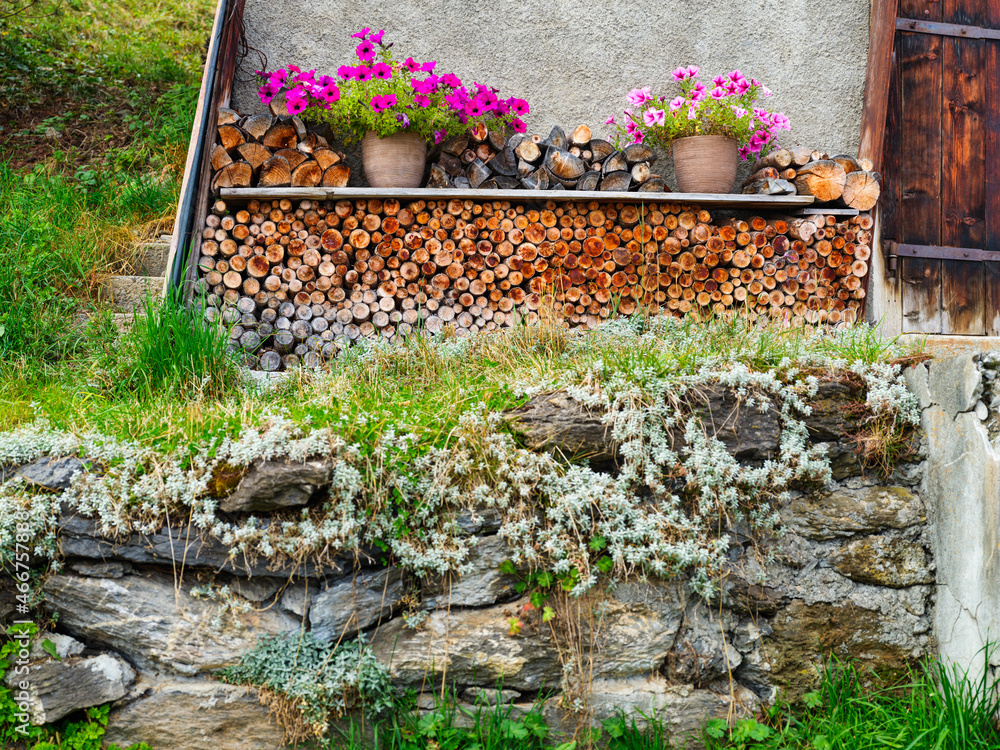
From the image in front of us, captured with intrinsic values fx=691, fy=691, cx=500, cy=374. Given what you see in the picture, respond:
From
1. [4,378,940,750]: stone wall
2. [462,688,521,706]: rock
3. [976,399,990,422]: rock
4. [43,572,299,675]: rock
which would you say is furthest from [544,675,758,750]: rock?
[976,399,990,422]: rock

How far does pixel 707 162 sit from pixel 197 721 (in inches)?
144

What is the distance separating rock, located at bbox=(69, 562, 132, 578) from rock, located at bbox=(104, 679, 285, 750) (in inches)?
14.5

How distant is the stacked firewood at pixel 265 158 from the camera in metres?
3.74

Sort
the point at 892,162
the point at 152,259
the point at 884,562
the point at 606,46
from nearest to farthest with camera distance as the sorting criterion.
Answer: the point at 884,562, the point at 152,259, the point at 892,162, the point at 606,46

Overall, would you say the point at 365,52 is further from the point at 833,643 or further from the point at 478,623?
the point at 833,643

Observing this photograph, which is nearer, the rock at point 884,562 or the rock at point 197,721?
the rock at point 197,721

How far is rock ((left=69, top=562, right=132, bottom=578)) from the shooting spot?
210 centimetres

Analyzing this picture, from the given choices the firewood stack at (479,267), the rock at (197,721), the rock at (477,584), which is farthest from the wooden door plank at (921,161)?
the rock at (197,721)

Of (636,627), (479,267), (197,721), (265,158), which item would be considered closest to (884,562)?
(636,627)

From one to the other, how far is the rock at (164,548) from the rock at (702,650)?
1.13 m

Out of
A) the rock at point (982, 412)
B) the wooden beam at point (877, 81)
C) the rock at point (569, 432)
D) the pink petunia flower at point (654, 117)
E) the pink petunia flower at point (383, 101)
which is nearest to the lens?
the rock at point (982, 412)

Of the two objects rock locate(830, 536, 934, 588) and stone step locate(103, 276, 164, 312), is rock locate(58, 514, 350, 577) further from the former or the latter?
stone step locate(103, 276, 164, 312)

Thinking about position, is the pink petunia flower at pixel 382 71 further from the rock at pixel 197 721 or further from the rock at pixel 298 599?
the rock at pixel 197 721

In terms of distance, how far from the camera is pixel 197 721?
2.05 m
